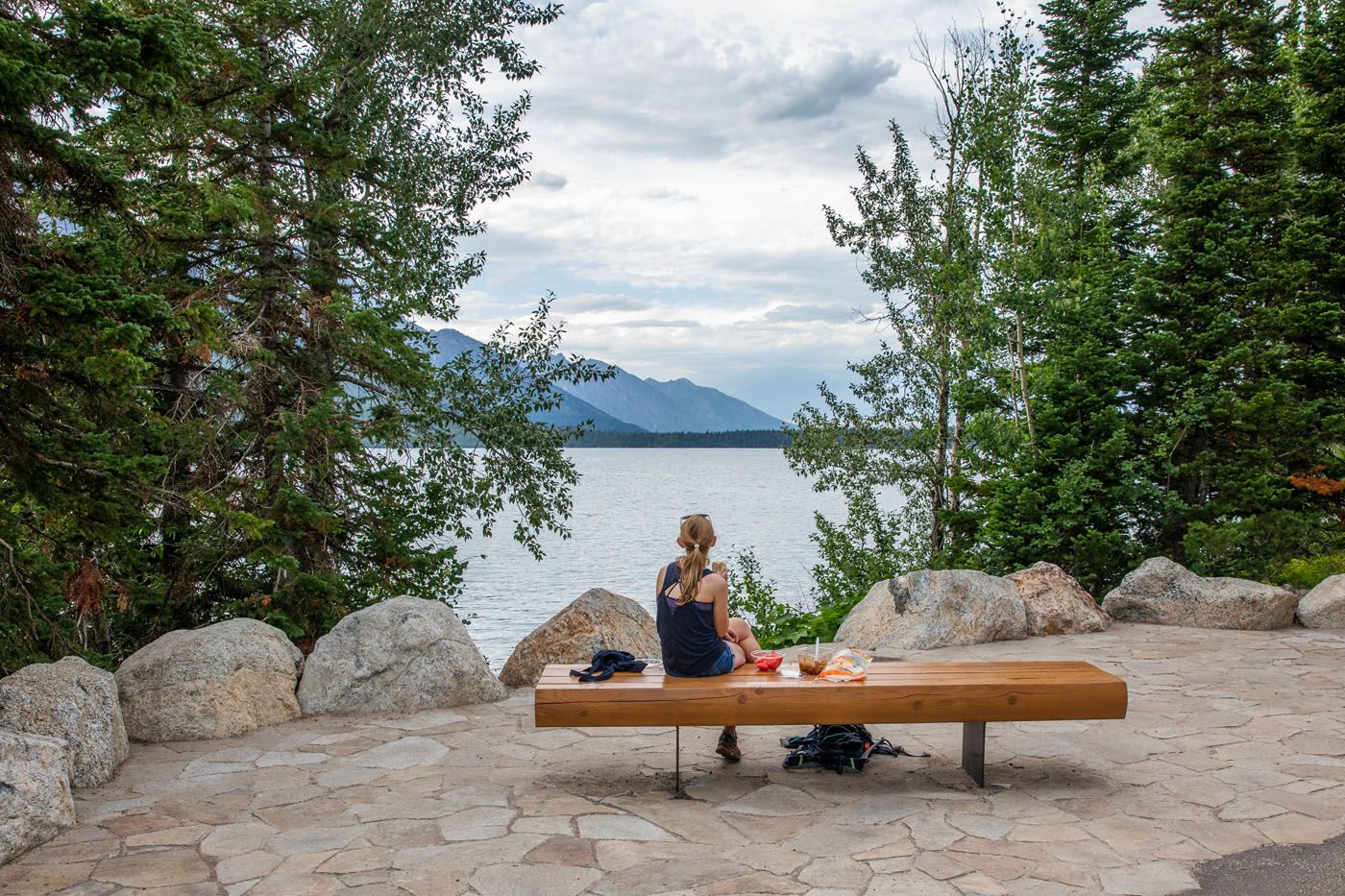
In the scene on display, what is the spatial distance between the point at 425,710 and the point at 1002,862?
4253mm

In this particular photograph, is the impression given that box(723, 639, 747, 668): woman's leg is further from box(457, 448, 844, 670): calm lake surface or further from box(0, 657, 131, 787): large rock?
box(457, 448, 844, 670): calm lake surface

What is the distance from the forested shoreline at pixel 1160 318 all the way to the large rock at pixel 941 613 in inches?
98.7

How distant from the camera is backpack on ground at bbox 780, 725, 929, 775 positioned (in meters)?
5.70

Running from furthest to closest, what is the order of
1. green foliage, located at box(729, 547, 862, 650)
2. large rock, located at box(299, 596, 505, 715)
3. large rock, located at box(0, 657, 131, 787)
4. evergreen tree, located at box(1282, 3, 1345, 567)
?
evergreen tree, located at box(1282, 3, 1345, 567), green foliage, located at box(729, 547, 862, 650), large rock, located at box(299, 596, 505, 715), large rock, located at box(0, 657, 131, 787)

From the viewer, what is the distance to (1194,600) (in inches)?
397

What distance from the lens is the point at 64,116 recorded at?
5125 millimetres

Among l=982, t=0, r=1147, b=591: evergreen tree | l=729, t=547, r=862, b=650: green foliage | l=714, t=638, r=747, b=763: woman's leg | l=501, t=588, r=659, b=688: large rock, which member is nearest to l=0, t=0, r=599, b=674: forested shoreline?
l=501, t=588, r=659, b=688: large rock

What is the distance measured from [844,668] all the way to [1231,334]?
10284 millimetres

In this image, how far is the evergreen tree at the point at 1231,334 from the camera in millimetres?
12328

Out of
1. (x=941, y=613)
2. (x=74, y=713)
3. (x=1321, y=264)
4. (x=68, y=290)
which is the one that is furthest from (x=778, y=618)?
(x=68, y=290)

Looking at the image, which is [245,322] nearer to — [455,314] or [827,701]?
[455,314]

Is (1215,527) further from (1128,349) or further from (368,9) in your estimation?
(368,9)

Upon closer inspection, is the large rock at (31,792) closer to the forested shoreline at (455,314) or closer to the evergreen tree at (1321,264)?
the forested shoreline at (455,314)

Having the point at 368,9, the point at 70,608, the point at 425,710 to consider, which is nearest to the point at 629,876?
the point at 425,710
